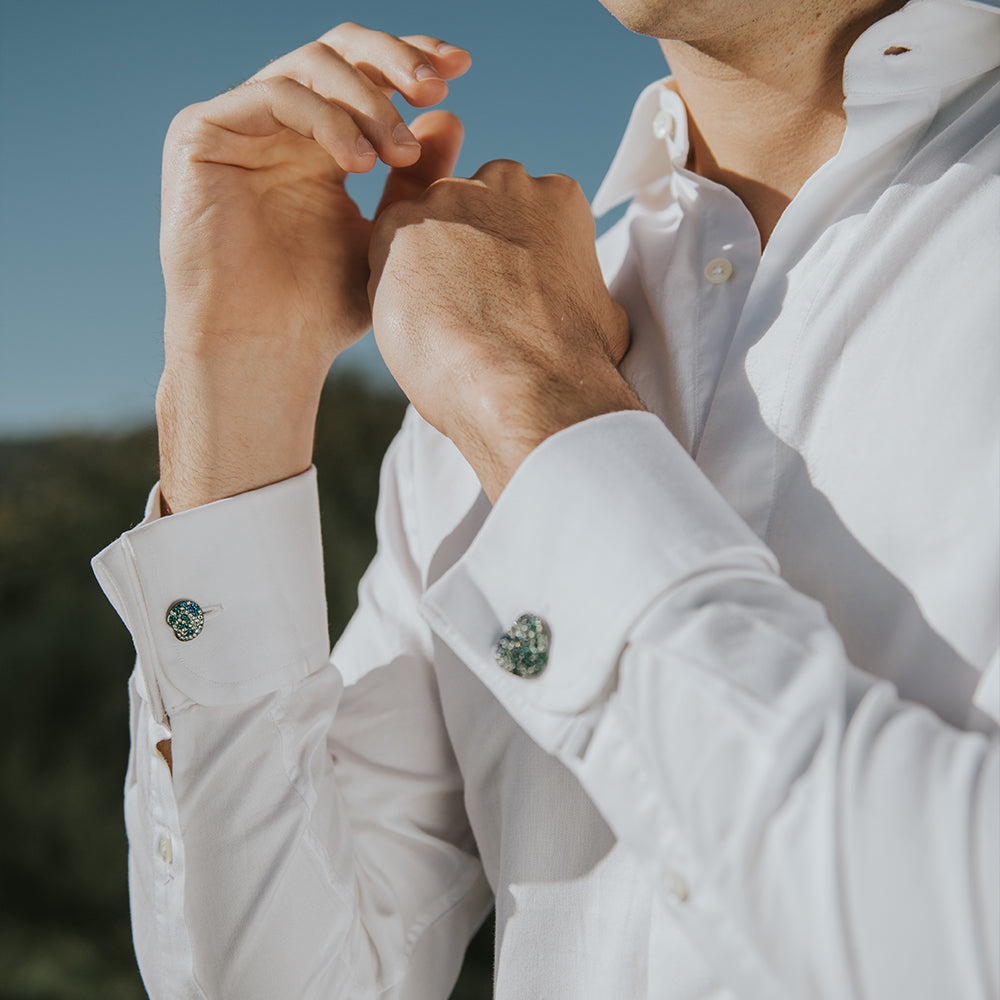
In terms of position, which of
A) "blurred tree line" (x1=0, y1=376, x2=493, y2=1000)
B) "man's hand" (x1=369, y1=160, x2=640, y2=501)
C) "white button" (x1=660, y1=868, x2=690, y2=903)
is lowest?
"blurred tree line" (x1=0, y1=376, x2=493, y2=1000)

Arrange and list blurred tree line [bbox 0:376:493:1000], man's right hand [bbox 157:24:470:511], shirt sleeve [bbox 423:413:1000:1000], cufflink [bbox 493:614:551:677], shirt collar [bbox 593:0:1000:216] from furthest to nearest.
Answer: blurred tree line [bbox 0:376:493:1000]
man's right hand [bbox 157:24:470:511]
shirt collar [bbox 593:0:1000:216]
cufflink [bbox 493:614:551:677]
shirt sleeve [bbox 423:413:1000:1000]

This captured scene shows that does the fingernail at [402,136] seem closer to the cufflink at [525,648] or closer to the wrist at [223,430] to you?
the wrist at [223,430]

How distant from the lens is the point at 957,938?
468 millimetres

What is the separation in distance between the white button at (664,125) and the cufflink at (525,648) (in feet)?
2.40

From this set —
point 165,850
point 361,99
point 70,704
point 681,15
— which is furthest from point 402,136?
point 70,704

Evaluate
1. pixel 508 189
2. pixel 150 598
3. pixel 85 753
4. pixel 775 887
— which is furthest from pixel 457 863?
pixel 85 753

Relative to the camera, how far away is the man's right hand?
873 millimetres

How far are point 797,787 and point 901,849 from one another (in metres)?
0.07

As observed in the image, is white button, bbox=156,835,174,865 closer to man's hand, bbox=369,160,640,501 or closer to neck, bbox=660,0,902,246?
man's hand, bbox=369,160,640,501

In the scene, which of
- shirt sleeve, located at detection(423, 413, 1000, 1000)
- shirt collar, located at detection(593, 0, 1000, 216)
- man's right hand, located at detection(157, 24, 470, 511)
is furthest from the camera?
man's right hand, located at detection(157, 24, 470, 511)

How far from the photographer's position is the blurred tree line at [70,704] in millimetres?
2400

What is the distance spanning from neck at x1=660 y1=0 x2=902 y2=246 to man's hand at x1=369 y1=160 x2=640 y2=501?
19cm

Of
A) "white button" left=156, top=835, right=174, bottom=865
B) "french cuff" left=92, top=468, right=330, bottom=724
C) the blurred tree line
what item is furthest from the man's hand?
the blurred tree line

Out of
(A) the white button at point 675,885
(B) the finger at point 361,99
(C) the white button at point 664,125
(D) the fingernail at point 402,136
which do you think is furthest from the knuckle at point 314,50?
(A) the white button at point 675,885
